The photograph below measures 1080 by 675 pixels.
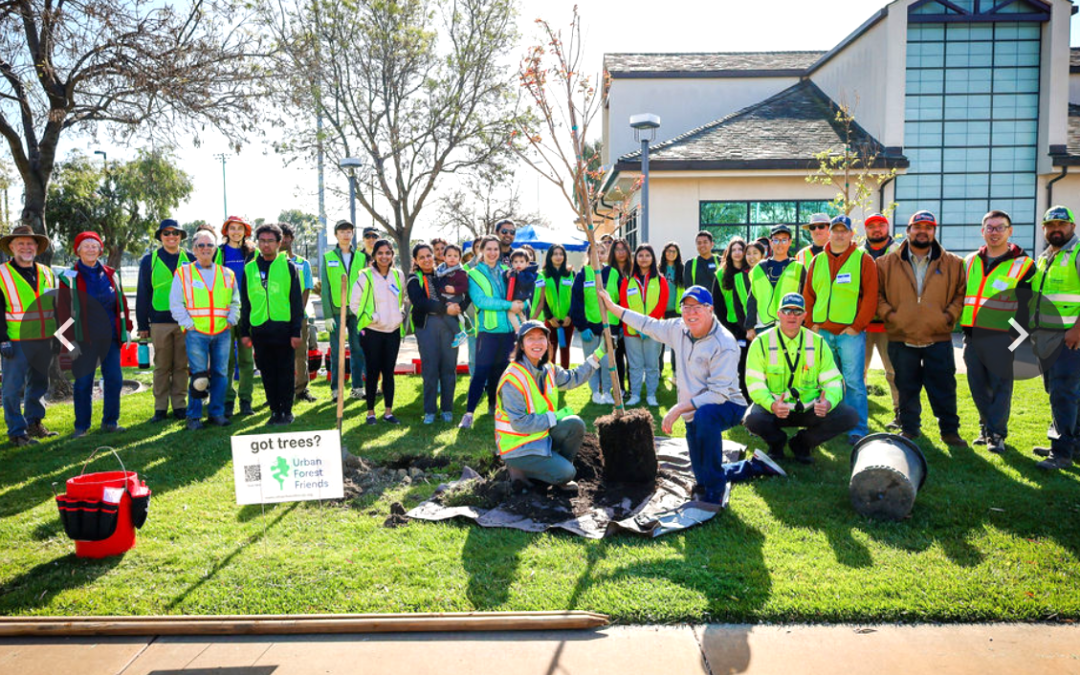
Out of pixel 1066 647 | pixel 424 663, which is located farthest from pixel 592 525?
pixel 1066 647

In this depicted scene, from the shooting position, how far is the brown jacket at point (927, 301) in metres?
6.84

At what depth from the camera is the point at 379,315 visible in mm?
8367

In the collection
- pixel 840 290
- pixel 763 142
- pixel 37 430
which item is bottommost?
pixel 37 430

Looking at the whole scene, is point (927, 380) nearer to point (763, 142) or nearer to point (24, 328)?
point (24, 328)

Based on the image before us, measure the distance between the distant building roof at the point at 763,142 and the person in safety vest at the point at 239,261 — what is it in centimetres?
1045

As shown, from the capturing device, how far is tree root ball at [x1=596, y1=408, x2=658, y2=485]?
19.0 ft

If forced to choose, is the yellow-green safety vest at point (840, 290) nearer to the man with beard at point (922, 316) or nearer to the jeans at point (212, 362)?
the man with beard at point (922, 316)

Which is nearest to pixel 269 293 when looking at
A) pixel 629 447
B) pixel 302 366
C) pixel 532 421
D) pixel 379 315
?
pixel 379 315

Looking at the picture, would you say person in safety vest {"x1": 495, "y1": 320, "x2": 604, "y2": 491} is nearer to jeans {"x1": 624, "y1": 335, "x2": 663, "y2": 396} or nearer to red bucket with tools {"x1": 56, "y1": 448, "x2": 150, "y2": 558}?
red bucket with tools {"x1": 56, "y1": 448, "x2": 150, "y2": 558}

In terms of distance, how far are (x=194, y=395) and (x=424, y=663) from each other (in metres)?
5.87

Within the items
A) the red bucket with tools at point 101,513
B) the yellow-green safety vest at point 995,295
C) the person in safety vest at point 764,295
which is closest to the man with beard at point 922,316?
the yellow-green safety vest at point 995,295

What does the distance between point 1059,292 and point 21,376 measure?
983 cm

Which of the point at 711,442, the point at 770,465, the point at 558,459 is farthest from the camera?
the point at 770,465

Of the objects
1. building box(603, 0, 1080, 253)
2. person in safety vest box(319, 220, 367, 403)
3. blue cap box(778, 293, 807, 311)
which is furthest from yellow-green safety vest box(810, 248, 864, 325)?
building box(603, 0, 1080, 253)
